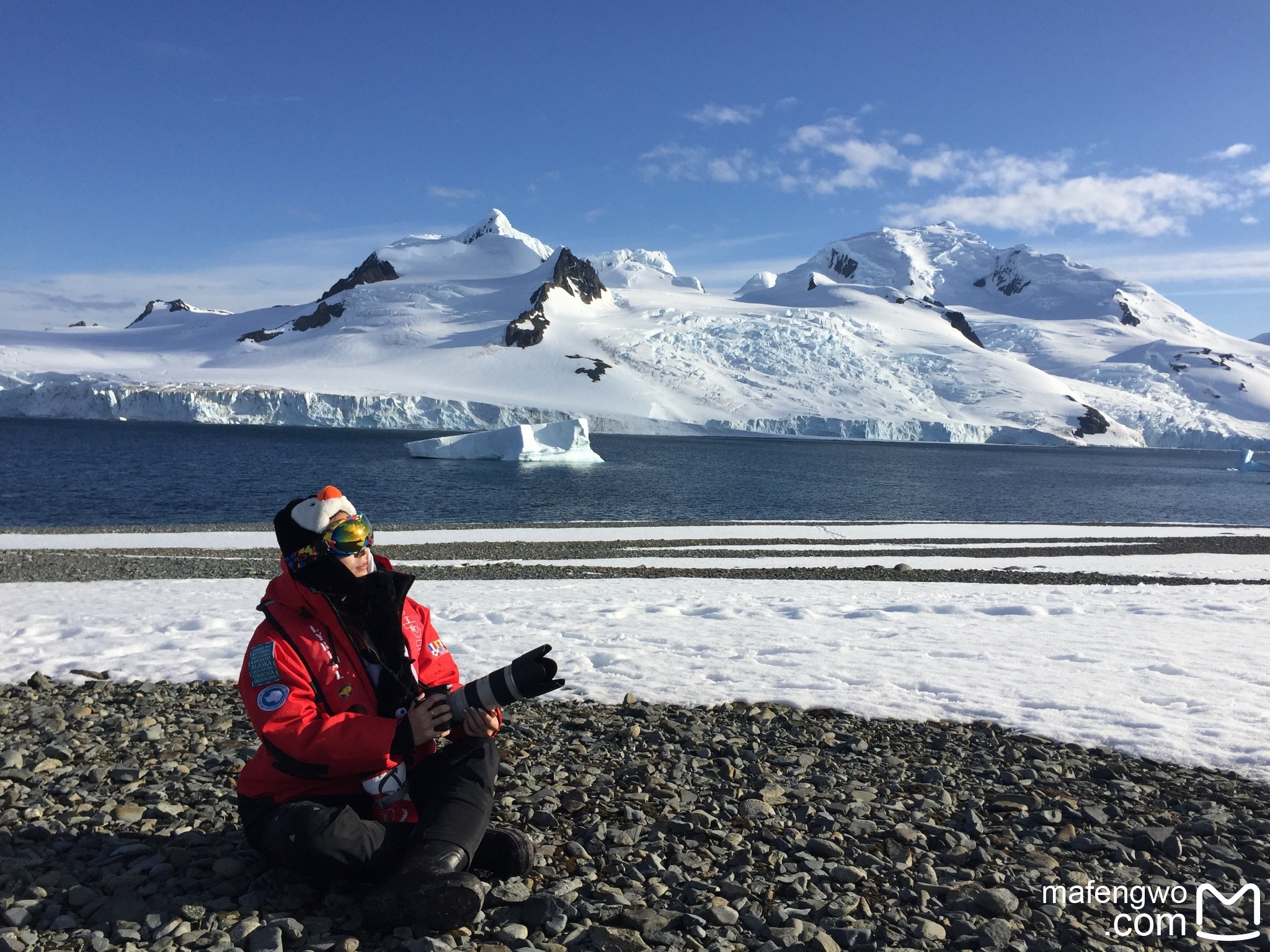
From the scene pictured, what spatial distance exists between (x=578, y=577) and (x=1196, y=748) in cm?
1164

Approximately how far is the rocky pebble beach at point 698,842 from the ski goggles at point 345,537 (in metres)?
1.59

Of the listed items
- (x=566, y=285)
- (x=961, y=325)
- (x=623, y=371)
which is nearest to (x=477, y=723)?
(x=623, y=371)

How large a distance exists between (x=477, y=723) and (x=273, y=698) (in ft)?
3.08

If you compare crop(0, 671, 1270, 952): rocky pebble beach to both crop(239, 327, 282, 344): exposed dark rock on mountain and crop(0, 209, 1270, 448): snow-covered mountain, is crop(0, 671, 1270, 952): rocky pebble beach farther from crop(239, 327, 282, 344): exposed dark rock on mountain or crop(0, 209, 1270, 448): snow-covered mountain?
crop(239, 327, 282, 344): exposed dark rock on mountain

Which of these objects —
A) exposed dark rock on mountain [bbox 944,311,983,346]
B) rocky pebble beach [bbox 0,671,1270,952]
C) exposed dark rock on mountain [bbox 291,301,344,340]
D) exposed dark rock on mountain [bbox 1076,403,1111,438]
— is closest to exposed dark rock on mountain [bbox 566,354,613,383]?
exposed dark rock on mountain [bbox 291,301,344,340]

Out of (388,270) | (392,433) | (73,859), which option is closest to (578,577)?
(73,859)

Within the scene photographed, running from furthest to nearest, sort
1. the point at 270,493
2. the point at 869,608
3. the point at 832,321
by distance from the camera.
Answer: the point at 832,321, the point at 270,493, the point at 869,608

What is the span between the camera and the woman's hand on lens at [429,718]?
3770 mm

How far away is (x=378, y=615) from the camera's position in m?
4.07

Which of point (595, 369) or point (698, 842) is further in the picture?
point (595, 369)

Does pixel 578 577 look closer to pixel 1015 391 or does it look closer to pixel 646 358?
pixel 646 358

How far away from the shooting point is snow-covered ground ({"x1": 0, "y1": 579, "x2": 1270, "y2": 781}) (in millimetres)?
6980

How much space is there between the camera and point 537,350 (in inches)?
5527

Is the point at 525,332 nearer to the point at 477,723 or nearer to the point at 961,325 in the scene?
the point at 961,325
